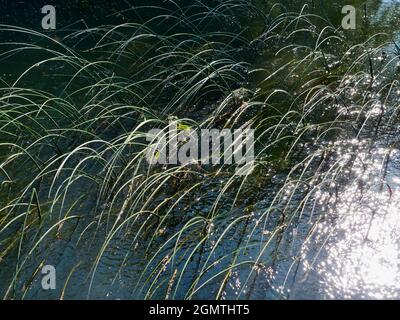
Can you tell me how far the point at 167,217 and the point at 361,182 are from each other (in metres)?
1.09

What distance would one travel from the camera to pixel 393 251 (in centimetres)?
270

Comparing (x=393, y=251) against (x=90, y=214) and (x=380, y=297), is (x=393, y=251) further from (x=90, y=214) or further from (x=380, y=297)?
(x=90, y=214)

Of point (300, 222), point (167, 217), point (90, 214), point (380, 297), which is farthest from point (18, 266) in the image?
point (380, 297)

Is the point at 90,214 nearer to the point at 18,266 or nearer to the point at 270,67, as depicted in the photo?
the point at 18,266

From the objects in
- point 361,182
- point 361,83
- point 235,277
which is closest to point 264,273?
point 235,277

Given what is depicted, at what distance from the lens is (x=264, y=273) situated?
2.60m

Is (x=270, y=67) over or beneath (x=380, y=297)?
over

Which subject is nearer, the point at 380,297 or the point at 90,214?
the point at 380,297

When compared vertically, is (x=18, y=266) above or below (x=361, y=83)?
below

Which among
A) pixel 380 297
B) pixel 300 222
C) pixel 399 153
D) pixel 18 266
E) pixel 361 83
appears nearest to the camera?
pixel 380 297

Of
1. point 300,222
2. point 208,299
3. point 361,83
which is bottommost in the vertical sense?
point 208,299

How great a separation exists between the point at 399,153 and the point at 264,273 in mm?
1286

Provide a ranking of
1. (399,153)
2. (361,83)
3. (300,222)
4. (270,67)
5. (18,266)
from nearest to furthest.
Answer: (18,266) < (300,222) < (399,153) < (361,83) < (270,67)

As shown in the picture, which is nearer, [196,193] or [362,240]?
[362,240]
